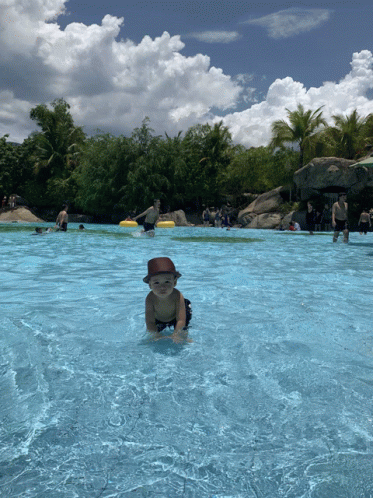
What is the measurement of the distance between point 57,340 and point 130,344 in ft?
2.31

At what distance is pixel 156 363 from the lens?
133 inches

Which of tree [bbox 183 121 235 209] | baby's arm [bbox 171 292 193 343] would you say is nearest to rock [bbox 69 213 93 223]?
tree [bbox 183 121 235 209]

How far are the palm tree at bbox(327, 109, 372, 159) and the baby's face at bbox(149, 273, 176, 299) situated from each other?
34.3 meters

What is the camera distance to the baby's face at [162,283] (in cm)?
353

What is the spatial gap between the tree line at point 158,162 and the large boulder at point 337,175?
651 centimetres

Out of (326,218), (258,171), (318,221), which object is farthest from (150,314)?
(258,171)

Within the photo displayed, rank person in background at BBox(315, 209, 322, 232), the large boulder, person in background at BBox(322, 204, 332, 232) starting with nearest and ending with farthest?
1. person in background at BBox(315, 209, 322, 232)
2. the large boulder
3. person in background at BBox(322, 204, 332, 232)

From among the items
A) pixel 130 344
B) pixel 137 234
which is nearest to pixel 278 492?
pixel 130 344

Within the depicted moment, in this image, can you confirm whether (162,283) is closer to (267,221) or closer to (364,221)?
(364,221)

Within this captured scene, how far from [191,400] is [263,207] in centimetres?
3216

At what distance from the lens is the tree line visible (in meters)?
35.3

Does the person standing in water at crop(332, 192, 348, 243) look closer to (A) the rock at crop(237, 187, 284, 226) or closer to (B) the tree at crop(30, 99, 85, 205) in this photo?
(A) the rock at crop(237, 187, 284, 226)

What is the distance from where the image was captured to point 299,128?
114 feet

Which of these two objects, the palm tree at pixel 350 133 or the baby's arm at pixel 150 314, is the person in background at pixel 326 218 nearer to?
the palm tree at pixel 350 133
